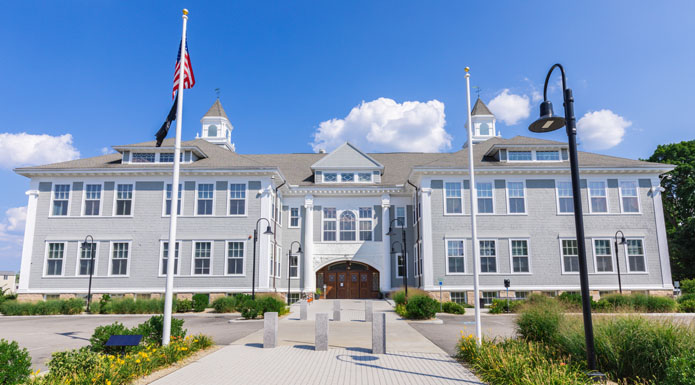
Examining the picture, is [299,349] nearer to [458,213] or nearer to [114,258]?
[458,213]

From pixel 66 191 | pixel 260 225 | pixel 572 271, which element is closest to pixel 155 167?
pixel 66 191

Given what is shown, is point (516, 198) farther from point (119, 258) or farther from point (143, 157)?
point (119, 258)

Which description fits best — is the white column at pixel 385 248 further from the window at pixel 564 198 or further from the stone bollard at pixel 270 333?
the stone bollard at pixel 270 333

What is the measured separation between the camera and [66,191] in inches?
1197

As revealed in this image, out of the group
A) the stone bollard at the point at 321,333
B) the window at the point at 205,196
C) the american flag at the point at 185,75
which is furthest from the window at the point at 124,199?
the stone bollard at the point at 321,333

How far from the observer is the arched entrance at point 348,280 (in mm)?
36594

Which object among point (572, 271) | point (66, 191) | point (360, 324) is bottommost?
point (360, 324)

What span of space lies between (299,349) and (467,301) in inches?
754

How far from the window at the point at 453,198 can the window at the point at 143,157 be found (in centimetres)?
2051

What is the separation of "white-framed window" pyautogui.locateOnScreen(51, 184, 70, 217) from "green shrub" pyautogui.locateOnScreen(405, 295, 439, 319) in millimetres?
24089

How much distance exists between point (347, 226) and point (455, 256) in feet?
31.4

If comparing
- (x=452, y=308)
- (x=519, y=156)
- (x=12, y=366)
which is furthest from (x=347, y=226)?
(x=12, y=366)

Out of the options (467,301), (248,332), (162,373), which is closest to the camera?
(162,373)

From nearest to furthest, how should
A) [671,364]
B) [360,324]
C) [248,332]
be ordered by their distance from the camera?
[671,364] → [248,332] → [360,324]
